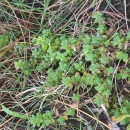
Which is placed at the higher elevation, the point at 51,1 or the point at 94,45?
the point at 51,1

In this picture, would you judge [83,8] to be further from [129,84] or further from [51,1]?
[129,84]

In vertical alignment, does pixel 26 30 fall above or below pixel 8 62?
above

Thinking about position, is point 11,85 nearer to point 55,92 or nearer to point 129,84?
point 55,92

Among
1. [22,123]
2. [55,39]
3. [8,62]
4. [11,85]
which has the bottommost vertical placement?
[22,123]

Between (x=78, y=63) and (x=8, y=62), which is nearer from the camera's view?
(x=78, y=63)

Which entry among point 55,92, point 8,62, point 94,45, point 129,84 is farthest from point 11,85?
point 129,84

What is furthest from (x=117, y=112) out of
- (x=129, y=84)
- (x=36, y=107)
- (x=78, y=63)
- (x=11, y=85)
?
(x=11, y=85)

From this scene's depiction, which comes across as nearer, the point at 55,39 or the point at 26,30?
the point at 55,39

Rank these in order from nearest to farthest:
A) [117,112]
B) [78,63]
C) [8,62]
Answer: [117,112] → [78,63] → [8,62]

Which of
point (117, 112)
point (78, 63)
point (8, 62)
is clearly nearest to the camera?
point (117, 112)
